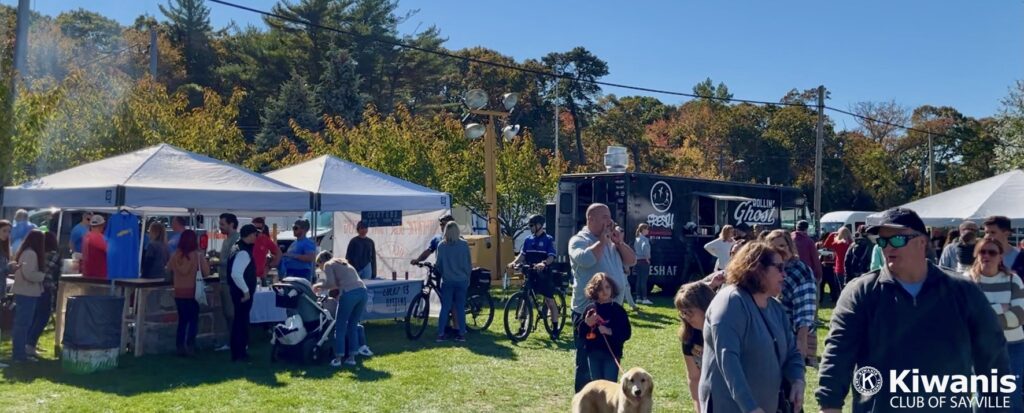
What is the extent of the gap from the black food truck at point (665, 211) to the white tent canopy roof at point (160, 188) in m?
7.51

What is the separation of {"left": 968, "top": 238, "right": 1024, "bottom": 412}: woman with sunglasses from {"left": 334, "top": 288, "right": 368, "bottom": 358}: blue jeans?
21.2 ft

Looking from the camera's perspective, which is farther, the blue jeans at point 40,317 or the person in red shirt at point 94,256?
the person in red shirt at point 94,256

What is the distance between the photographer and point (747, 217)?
20328mm

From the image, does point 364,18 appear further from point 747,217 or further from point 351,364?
point 351,364

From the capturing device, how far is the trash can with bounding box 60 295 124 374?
9.51 metres

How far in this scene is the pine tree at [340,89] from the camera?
45.1 meters

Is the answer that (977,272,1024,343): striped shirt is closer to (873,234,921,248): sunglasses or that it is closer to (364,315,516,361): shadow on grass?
(873,234,921,248): sunglasses

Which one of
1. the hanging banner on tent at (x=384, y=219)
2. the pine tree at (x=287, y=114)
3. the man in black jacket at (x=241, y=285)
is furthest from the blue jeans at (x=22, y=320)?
→ the pine tree at (x=287, y=114)

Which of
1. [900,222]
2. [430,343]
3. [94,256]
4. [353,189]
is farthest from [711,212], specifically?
[900,222]

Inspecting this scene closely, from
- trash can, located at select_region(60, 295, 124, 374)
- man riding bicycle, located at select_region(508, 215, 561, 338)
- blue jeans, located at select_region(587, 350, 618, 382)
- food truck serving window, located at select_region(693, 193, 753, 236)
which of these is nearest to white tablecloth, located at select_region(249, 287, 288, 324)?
trash can, located at select_region(60, 295, 124, 374)

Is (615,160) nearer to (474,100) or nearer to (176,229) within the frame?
(474,100)

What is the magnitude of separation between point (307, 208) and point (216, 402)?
4.18 meters

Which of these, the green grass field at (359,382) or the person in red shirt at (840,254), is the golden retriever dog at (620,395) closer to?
the green grass field at (359,382)

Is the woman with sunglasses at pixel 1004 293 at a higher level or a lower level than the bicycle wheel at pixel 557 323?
higher
